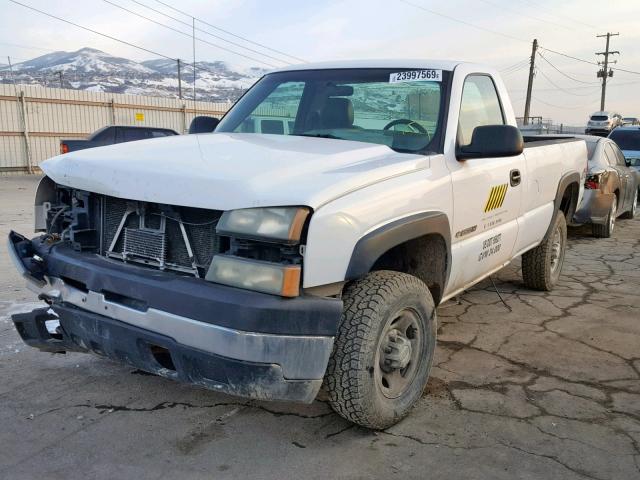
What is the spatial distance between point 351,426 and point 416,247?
42.1 inches

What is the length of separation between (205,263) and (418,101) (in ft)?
6.17

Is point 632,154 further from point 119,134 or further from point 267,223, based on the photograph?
point 267,223

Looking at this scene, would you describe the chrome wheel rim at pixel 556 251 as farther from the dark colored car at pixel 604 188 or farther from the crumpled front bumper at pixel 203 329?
the crumpled front bumper at pixel 203 329

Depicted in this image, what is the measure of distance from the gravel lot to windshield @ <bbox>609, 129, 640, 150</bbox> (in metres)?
10.1

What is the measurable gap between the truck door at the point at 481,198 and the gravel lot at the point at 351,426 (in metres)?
0.71

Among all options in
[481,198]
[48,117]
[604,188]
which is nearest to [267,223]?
[481,198]

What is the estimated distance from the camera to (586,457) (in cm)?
292

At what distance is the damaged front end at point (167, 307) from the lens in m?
2.47

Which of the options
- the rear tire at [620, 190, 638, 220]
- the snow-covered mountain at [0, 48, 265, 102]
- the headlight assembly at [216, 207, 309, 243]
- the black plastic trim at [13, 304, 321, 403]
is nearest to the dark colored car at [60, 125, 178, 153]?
the rear tire at [620, 190, 638, 220]

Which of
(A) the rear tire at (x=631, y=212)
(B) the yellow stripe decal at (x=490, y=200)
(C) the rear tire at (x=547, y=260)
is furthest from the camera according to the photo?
(A) the rear tire at (x=631, y=212)

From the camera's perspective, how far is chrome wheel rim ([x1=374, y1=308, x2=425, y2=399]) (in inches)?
119

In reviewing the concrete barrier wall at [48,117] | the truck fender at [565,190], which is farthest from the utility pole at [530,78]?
the truck fender at [565,190]

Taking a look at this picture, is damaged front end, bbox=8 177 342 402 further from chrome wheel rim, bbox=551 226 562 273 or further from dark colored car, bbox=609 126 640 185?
dark colored car, bbox=609 126 640 185

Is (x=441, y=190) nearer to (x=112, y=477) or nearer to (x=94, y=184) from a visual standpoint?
(x=94, y=184)
